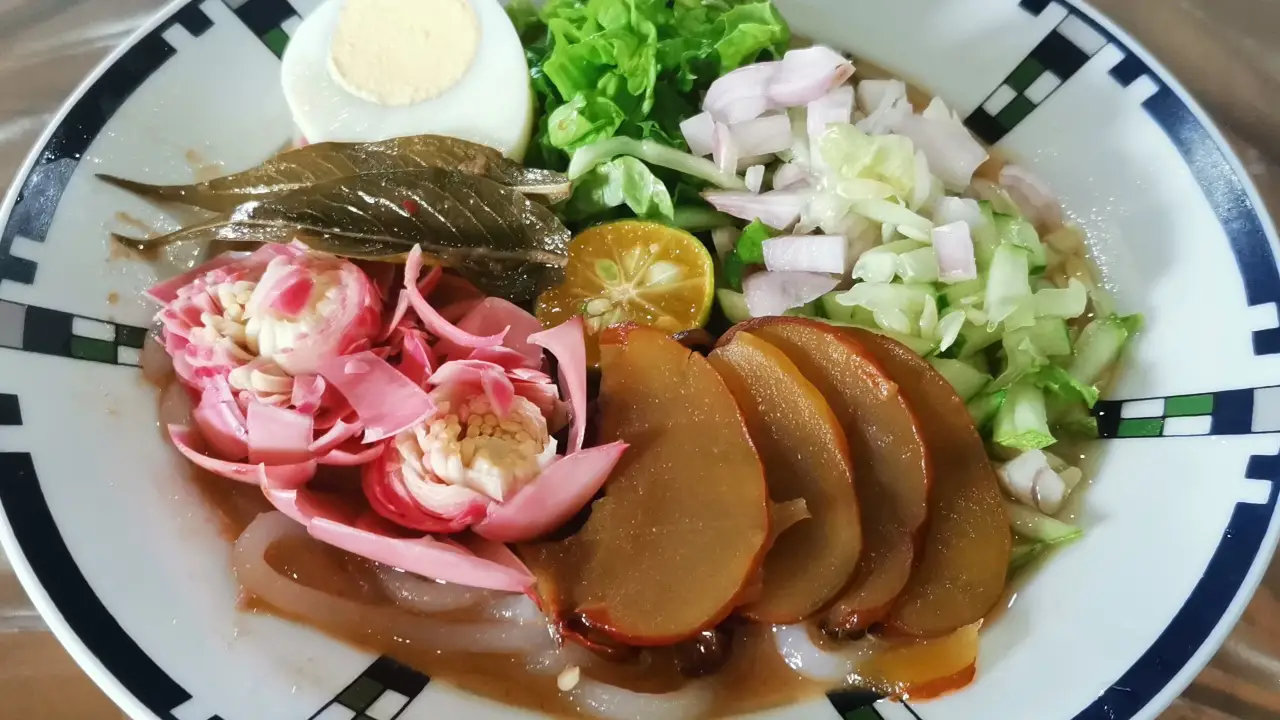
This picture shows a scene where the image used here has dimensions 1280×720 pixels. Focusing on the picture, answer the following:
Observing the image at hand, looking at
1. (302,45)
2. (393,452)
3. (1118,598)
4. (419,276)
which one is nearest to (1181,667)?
(1118,598)

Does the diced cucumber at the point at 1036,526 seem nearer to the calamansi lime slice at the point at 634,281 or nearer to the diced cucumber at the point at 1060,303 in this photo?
the diced cucumber at the point at 1060,303

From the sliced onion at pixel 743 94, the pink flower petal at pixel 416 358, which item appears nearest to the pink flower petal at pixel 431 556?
the pink flower petal at pixel 416 358

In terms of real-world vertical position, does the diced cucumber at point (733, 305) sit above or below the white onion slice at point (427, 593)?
above

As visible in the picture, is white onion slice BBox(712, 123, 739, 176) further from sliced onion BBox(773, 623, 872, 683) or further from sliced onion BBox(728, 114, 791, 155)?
sliced onion BBox(773, 623, 872, 683)

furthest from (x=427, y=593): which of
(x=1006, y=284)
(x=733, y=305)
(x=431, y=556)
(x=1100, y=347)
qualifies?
(x=1100, y=347)

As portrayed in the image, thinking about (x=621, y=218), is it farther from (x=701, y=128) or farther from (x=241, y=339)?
(x=241, y=339)

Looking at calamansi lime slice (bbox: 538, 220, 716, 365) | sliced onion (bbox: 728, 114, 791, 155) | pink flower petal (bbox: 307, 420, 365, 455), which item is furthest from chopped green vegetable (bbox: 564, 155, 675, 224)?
pink flower petal (bbox: 307, 420, 365, 455)

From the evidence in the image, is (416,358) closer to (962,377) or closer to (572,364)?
(572,364)


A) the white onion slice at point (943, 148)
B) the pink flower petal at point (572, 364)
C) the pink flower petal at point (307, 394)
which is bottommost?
the pink flower petal at point (307, 394)
